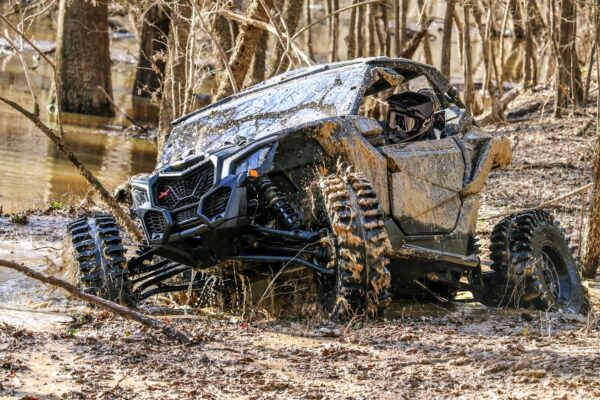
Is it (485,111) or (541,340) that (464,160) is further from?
(485,111)

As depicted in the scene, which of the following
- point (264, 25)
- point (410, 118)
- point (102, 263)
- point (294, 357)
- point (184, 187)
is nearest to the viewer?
point (294, 357)

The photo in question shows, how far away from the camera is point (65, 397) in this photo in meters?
5.60

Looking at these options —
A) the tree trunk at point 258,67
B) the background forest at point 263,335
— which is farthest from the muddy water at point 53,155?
the tree trunk at point 258,67

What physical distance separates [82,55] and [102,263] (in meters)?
18.6

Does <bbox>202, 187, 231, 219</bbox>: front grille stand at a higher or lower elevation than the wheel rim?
higher

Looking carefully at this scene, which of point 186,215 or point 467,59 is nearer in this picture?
point 186,215

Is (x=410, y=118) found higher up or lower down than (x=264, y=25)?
lower down

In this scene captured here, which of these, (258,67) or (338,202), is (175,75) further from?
(338,202)

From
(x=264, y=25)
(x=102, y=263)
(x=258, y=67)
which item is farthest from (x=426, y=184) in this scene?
(x=258, y=67)

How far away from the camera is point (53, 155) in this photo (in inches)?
794

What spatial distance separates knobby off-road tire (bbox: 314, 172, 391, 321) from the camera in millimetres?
7434

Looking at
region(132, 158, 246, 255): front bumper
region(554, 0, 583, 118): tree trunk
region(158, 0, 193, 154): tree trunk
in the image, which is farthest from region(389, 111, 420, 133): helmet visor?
region(554, 0, 583, 118): tree trunk

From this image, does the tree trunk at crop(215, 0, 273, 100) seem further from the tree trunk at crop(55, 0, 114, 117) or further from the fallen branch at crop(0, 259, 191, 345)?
the tree trunk at crop(55, 0, 114, 117)

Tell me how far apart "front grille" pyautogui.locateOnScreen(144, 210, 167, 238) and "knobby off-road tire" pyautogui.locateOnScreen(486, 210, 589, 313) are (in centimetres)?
315
